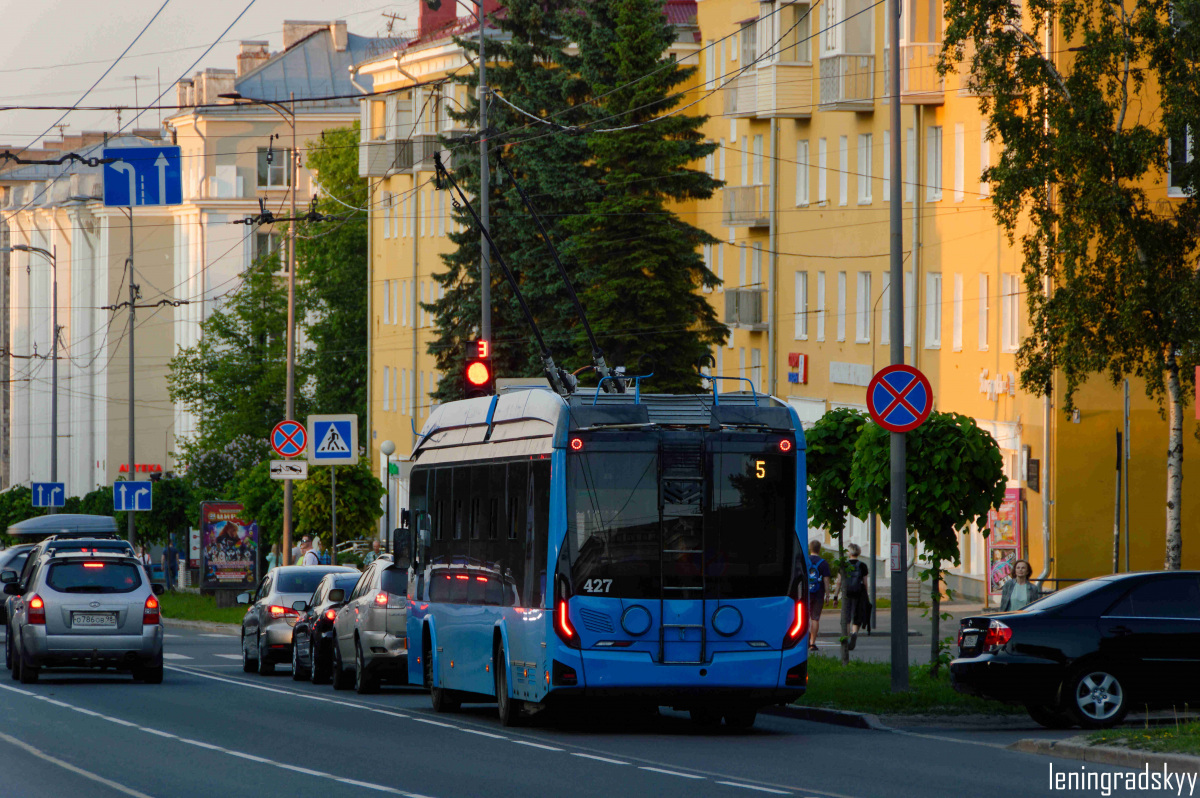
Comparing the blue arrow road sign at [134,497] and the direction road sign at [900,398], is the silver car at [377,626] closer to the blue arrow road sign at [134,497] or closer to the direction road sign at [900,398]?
the direction road sign at [900,398]

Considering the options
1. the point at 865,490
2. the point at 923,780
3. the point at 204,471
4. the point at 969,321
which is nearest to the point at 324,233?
the point at 204,471

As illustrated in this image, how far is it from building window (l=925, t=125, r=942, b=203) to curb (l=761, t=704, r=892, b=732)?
28.0 metres

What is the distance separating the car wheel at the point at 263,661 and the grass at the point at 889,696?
28.9 feet

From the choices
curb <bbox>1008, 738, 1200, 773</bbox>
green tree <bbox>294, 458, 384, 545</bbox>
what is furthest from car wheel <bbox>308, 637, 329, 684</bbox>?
green tree <bbox>294, 458, 384, 545</bbox>

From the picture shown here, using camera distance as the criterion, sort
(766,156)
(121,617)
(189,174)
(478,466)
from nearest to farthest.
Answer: (478,466) < (121,617) < (766,156) < (189,174)

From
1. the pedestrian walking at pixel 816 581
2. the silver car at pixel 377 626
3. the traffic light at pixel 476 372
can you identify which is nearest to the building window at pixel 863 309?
the pedestrian walking at pixel 816 581

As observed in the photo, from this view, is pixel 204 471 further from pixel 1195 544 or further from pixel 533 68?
pixel 1195 544

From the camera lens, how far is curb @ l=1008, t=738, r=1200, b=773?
1390cm

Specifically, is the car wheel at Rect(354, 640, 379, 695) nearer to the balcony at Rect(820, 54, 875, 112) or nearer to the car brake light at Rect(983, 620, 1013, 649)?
the car brake light at Rect(983, 620, 1013, 649)

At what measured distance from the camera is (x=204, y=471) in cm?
7962

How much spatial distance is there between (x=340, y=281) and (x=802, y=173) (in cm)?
3715

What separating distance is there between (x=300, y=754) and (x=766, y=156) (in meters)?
43.4

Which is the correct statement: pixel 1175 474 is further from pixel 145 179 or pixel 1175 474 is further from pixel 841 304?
pixel 145 179

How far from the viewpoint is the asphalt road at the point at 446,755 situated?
13531 mm
